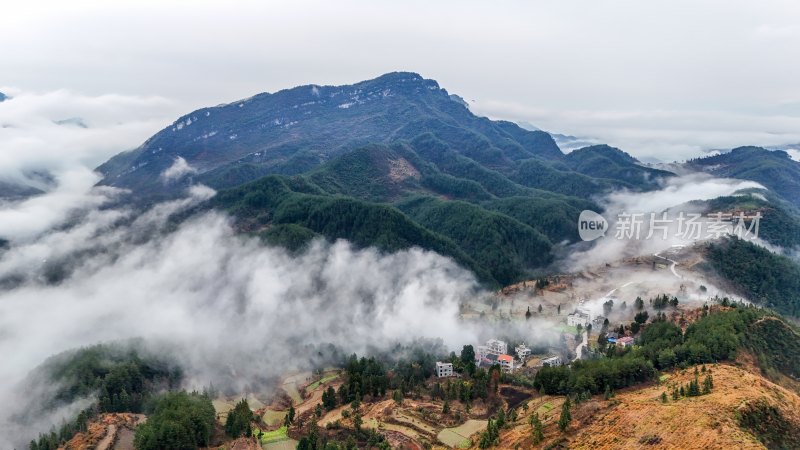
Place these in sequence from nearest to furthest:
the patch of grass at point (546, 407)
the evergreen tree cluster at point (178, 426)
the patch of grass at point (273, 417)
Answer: the evergreen tree cluster at point (178, 426)
the patch of grass at point (546, 407)
the patch of grass at point (273, 417)

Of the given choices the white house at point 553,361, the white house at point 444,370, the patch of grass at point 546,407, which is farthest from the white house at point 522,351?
the patch of grass at point 546,407

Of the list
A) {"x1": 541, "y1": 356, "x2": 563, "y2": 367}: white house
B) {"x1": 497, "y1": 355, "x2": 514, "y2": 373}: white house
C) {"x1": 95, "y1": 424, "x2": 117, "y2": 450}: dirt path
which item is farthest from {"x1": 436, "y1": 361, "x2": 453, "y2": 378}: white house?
{"x1": 95, "y1": 424, "x2": 117, "y2": 450}: dirt path

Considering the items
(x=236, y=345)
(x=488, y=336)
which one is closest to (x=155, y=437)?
(x=236, y=345)

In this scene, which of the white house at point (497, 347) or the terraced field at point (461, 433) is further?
the white house at point (497, 347)

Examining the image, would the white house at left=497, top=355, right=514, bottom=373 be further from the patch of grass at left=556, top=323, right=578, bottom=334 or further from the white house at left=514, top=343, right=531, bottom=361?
the patch of grass at left=556, top=323, right=578, bottom=334

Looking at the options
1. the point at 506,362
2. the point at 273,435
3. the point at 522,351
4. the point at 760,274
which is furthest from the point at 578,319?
the point at 273,435

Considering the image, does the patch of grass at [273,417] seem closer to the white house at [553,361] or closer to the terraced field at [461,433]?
the terraced field at [461,433]
